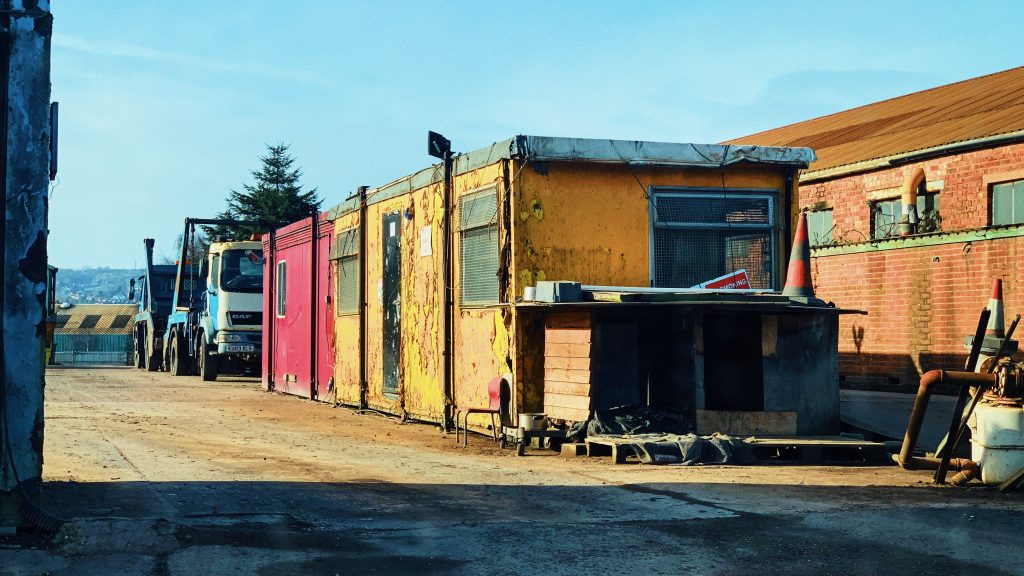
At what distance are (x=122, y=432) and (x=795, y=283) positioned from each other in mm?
8155

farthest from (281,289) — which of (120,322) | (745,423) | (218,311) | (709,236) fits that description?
(120,322)

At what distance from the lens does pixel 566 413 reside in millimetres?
12680

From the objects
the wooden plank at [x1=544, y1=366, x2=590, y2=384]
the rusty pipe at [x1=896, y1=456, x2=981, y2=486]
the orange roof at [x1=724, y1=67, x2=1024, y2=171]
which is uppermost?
the orange roof at [x1=724, y1=67, x2=1024, y2=171]

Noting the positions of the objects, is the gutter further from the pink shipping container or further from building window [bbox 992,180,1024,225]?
the pink shipping container

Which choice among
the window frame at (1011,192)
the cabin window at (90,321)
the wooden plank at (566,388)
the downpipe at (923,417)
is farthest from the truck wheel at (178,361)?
the cabin window at (90,321)

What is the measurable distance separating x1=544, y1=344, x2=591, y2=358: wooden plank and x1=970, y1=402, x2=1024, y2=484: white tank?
4021mm

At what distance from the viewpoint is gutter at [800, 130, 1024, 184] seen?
21047 mm

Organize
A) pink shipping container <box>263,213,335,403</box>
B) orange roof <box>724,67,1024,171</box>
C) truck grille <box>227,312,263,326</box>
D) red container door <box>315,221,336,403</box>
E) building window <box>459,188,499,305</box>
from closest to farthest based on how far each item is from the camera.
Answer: building window <box>459,188,499,305</box>
red container door <box>315,221,336,403</box>
pink shipping container <box>263,213,335,403</box>
orange roof <box>724,67,1024,171</box>
truck grille <box>227,312,263,326</box>

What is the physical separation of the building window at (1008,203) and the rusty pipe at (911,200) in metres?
1.60

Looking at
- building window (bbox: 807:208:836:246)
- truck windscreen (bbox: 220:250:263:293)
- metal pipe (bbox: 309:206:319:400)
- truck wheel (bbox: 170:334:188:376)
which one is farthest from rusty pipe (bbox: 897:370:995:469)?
truck wheel (bbox: 170:334:188:376)

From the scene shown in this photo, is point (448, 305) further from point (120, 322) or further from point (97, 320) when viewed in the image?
point (97, 320)

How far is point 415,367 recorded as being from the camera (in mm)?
16516

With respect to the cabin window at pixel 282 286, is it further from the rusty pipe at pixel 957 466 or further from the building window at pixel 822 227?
the rusty pipe at pixel 957 466

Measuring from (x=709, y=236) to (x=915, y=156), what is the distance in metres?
10.7
